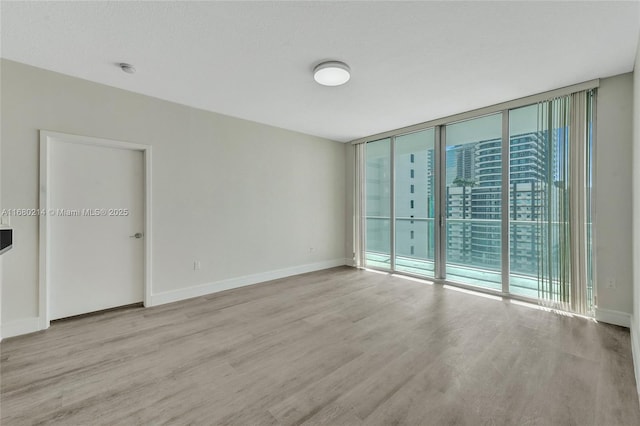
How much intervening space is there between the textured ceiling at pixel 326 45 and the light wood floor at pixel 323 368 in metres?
2.71

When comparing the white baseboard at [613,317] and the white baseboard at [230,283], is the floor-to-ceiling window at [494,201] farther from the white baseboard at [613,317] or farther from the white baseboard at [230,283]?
the white baseboard at [230,283]

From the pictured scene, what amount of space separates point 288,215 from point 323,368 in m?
3.23

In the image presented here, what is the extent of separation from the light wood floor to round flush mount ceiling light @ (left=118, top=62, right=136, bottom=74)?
2.71 meters

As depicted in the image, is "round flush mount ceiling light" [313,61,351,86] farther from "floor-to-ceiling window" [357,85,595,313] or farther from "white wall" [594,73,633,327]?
"white wall" [594,73,633,327]

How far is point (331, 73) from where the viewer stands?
2707mm

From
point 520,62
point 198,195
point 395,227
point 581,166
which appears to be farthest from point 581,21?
point 198,195

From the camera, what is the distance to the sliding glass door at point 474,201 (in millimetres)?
3986

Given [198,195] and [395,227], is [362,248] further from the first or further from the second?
[198,195]

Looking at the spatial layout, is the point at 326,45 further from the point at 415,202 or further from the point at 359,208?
the point at 359,208

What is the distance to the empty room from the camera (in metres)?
1.89

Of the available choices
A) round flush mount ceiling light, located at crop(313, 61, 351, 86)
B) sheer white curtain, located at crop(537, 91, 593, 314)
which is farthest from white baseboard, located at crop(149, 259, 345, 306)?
sheer white curtain, located at crop(537, 91, 593, 314)

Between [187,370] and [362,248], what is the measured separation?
4137 millimetres

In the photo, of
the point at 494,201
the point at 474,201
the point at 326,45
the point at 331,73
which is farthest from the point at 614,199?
the point at 326,45

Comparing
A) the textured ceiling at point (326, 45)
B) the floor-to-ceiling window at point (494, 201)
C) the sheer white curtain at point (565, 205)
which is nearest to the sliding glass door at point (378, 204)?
the floor-to-ceiling window at point (494, 201)
